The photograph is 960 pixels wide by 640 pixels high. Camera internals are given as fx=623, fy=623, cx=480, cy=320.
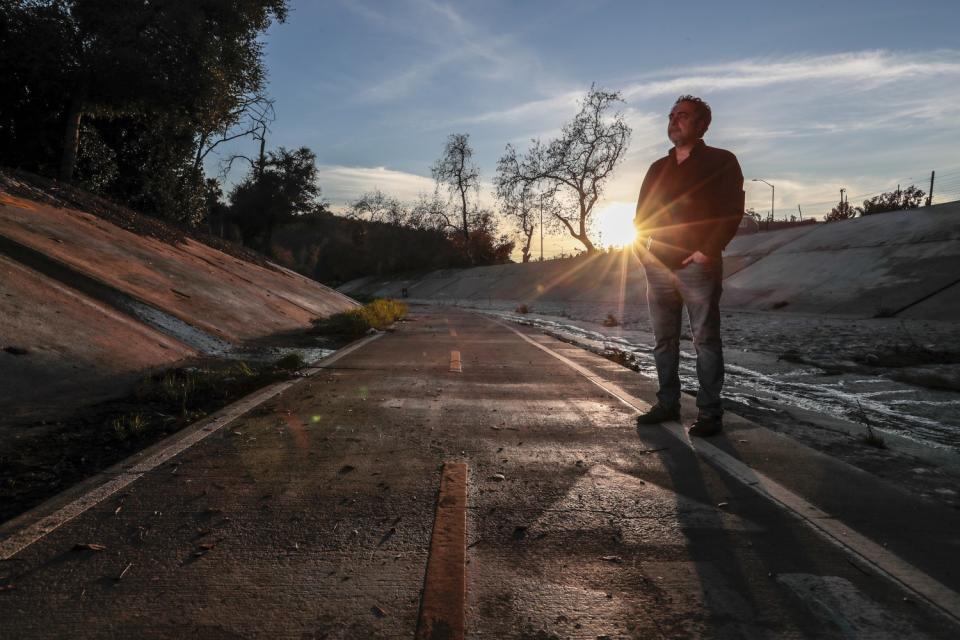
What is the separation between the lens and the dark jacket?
442 cm

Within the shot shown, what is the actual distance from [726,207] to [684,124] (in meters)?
0.68

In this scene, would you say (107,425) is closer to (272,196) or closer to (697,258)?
(697,258)

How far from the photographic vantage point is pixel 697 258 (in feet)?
14.7

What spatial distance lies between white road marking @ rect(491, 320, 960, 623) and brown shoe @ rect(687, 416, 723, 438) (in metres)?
0.08

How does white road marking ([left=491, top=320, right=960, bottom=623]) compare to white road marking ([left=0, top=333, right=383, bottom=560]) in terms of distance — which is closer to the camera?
Answer: white road marking ([left=491, top=320, right=960, bottom=623])

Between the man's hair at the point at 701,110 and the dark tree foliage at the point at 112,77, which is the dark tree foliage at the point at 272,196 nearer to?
the dark tree foliage at the point at 112,77

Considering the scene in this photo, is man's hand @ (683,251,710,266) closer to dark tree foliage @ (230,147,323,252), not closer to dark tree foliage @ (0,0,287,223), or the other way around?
dark tree foliage @ (0,0,287,223)

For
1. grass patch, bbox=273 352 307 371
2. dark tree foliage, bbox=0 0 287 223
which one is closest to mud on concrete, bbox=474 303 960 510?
grass patch, bbox=273 352 307 371

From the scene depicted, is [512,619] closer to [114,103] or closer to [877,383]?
[877,383]

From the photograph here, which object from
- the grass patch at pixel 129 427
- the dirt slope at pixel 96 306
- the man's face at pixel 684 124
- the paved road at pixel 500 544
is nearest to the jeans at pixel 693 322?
the paved road at pixel 500 544

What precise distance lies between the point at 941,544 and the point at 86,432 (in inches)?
188

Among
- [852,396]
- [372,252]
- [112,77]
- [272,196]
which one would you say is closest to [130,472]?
[852,396]

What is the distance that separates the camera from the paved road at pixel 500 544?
1.93 metres

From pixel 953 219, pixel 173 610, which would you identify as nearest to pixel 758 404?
pixel 173 610
